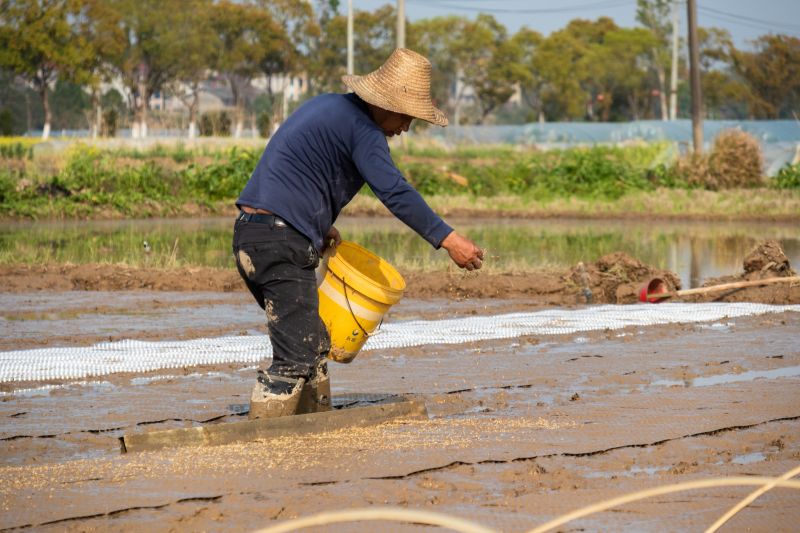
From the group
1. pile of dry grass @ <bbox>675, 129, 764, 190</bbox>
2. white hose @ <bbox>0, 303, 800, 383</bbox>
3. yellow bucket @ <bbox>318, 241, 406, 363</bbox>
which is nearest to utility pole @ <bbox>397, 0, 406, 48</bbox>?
pile of dry grass @ <bbox>675, 129, 764, 190</bbox>

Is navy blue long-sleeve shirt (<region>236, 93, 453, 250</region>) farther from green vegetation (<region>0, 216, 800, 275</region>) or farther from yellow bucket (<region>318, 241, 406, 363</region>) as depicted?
green vegetation (<region>0, 216, 800, 275</region>)

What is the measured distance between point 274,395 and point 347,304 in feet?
1.83

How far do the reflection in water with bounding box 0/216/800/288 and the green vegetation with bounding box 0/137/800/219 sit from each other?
1.17m

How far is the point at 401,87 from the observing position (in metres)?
5.74

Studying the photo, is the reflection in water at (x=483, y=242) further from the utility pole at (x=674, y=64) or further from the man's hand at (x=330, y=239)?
the utility pole at (x=674, y=64)

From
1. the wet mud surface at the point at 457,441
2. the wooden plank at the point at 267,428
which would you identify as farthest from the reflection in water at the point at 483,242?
the wooden plank at the point at 267,428

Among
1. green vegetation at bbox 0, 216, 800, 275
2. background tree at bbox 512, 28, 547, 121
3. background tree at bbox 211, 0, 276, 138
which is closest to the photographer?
green vegetation at bbox 0, 216, 800, 275

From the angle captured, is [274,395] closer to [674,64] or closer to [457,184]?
[457,184]

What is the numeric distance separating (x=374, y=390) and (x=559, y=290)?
19.1 ft

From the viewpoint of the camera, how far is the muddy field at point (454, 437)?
15.2 ft


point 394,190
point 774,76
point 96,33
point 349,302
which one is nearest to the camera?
point 394,190

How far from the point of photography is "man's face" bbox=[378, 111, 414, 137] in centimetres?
584

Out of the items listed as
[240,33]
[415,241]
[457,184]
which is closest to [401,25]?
[457,184]

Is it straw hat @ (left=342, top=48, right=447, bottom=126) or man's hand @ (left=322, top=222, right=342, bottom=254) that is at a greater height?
straw hat @ (left=342, top=48, right=447, bottom=126)
